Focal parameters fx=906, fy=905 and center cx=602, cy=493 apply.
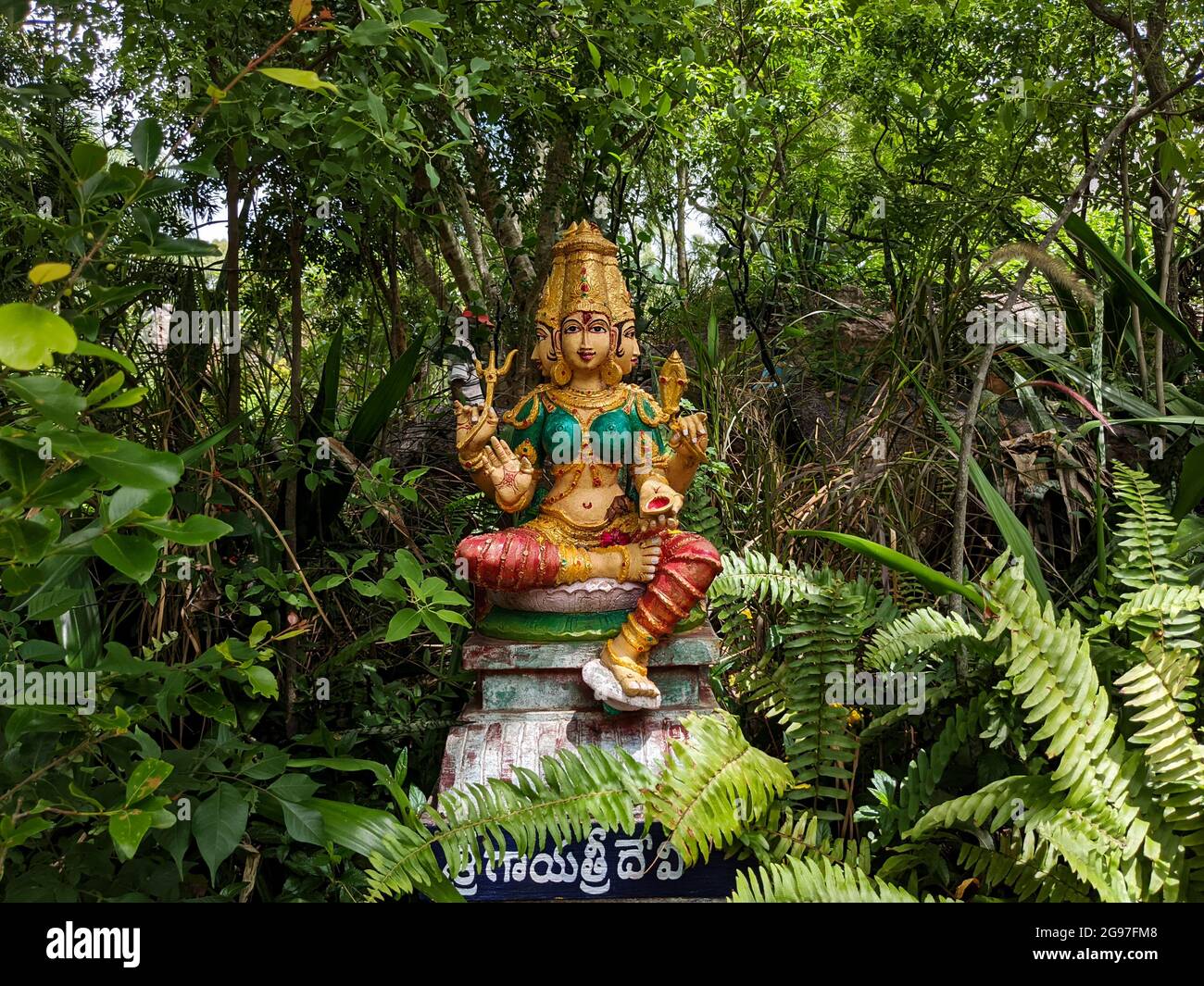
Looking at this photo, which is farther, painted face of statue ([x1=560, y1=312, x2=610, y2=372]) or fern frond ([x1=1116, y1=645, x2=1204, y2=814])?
painted face of statue ([x1=560, y1=312, x2=610, y2=372])

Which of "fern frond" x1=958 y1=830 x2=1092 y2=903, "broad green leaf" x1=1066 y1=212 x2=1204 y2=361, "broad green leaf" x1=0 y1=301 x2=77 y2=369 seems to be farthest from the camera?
"broad green leaf" x1=1066 y1=212 x2=1204 y2=361

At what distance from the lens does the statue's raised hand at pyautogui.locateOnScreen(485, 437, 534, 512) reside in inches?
106

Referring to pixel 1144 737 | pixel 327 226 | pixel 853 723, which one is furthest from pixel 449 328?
pixel 1144 737

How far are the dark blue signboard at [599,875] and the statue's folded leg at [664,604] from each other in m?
A: 0.46

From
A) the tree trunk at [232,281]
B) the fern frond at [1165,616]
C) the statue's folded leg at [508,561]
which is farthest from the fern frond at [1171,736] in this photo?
the tree trunk at [232,281]

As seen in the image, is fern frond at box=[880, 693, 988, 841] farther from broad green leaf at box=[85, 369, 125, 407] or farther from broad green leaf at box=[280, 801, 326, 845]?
broad green leaf at box=[85, 369, 125, 407]

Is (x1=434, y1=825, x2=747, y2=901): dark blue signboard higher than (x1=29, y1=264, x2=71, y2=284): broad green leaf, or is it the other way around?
(x1=29, y1=264, x2=71, y2=284): broad green leaf

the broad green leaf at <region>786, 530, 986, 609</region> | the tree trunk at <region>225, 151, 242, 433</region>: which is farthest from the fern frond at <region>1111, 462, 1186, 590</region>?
the tree trunk at <region>225, 151, 242, 433</region>

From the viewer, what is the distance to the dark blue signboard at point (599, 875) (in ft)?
6.90

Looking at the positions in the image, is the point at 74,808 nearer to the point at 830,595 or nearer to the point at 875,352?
the point at 830,595

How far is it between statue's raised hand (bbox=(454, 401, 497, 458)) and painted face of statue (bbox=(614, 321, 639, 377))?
47cm

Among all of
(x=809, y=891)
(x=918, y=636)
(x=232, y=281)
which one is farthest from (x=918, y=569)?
(x=232, y=281)

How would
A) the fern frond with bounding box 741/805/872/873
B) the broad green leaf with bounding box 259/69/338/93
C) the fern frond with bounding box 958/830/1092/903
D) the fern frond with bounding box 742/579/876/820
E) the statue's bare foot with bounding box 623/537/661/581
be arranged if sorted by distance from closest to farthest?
the broad green leaf with bounding box 259/69/338/93 → the fern frond with bounding box 958/830/1092/903 → the fern frond with bounding box 741/805/872/873 → the fern frond with bounding box 742/579/876/820 → the statue's bare foot with bounding box 623/537/661/581

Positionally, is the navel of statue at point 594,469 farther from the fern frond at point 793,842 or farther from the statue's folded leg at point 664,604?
the fern frond at point 793,842
